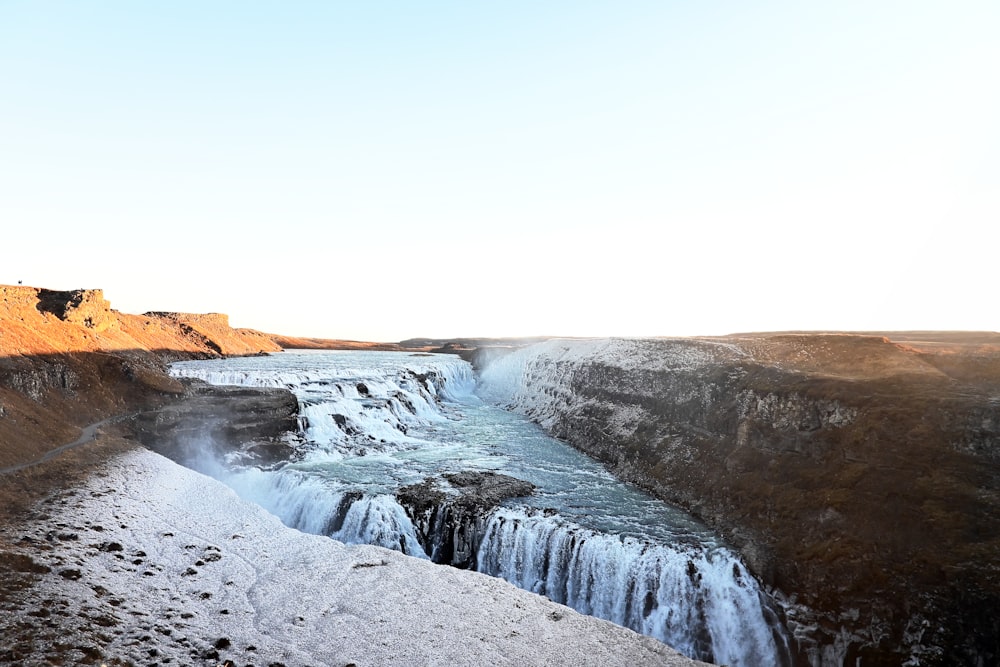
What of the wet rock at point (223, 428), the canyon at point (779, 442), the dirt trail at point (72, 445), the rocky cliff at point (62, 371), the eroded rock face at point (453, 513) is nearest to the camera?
the canyon at point (779, 442)

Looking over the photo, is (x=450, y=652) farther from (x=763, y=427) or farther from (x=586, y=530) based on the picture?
(x=763, y=427)

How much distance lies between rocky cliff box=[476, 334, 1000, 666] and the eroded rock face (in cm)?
753

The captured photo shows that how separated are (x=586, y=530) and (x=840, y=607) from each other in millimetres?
7090

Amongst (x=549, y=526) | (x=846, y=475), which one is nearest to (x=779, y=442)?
(x=846, y=475)

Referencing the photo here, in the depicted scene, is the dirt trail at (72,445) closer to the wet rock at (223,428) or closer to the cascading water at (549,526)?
the wet rock at (223,428)

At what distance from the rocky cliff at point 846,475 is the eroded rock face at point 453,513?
7531mm

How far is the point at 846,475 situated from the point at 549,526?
9.77 meters

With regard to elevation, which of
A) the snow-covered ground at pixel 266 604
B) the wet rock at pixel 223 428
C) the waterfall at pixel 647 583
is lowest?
the waterfall at pixel 647 583

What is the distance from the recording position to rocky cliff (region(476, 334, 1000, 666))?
1289 centimetres

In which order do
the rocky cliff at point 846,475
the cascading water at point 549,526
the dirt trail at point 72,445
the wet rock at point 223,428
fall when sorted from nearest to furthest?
1. the rocky cliff at point 846,475
2. the cascading water at point 549,526
3. the dirt trail at point 72,445
4. the wet rock at point 223,428

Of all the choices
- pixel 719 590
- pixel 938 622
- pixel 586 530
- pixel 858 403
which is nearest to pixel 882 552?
pixel 938 622

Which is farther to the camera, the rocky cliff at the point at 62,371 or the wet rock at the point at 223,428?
the wet rock at the point at 223,428

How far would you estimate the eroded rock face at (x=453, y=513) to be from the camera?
18.0 meters

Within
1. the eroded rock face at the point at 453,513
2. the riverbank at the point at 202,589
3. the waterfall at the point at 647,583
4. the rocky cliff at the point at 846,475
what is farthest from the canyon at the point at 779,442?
the waterfall at the point at 647,583
